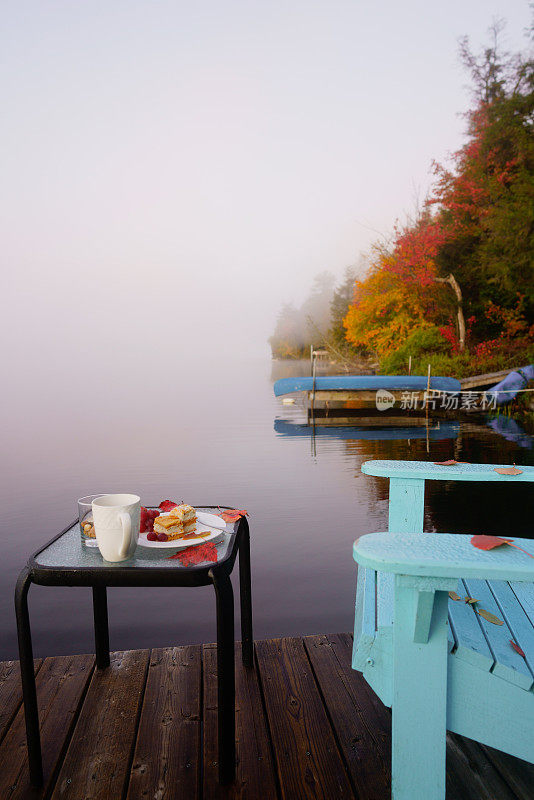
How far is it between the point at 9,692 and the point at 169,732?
0.68 metres

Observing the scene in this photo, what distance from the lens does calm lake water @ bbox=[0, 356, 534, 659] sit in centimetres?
360

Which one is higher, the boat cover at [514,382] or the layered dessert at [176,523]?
the layered dessert at [176,523]

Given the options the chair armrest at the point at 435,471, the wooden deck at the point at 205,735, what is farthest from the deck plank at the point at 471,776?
the chair armrest at the point at 435,471

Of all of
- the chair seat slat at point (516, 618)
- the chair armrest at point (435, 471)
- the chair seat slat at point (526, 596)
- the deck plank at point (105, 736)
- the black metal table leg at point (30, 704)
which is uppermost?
the chair armrest at point (435, 471)

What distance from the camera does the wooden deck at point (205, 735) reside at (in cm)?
148

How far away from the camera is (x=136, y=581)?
→ 1.38 m

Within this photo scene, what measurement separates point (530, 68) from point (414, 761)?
2023cm

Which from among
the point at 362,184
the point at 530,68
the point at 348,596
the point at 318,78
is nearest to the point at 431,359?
the point at 530,68

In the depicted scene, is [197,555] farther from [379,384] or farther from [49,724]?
[379,384]

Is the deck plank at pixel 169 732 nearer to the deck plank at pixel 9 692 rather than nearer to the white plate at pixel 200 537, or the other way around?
the deck plank at pixel 9 692

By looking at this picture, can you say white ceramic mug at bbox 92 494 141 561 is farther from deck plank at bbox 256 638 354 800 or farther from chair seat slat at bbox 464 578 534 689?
chair seat slat at bbox 464 578 534 689

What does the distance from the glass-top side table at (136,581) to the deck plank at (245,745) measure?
0.05m

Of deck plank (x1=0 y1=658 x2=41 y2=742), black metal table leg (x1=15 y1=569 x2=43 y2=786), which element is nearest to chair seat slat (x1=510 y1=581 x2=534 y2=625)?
black metal table leg (x1=15 y1=569 x2=43 y2=786)

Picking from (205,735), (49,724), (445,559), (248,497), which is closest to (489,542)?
(445,559)
